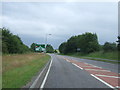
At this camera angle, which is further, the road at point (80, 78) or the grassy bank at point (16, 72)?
the road at point (80, 78)

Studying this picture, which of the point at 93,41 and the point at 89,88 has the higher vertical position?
the point at 93,41

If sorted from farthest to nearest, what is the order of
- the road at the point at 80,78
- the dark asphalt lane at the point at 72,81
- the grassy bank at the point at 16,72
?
1. the road at the point at 80,78
2. the dark asphalt lane at the point at 72,81
3. the grassy bank at the point at 16,72

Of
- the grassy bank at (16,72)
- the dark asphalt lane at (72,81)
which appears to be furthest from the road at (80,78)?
the grassy bank at (16,72)

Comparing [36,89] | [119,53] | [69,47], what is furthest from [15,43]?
[69,47]

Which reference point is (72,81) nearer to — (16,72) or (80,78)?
(80,78)

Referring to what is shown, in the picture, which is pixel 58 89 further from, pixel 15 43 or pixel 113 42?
pixel 113 42

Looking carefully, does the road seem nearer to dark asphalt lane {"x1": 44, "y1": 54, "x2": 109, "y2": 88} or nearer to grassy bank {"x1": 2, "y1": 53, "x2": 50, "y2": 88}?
dark asphalt lane {"x1": 44, "y1": 54, "x2": 109, "y2": 88}

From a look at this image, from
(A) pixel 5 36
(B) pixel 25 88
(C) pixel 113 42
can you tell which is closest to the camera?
Result: (B) pixel 25 88

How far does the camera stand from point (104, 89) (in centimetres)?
903

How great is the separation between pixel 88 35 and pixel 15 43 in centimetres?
4826

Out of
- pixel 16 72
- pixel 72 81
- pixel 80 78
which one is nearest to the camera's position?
pixel 72 81

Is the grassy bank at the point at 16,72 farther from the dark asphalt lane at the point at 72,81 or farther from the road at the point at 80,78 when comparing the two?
the dark asphalt lane at the point at 72,81

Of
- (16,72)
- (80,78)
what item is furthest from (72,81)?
(16,72)

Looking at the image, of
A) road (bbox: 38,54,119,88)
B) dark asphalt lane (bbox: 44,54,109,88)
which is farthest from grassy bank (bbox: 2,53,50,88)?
dark asphalt lane (bbox: 44,54,109,88)
